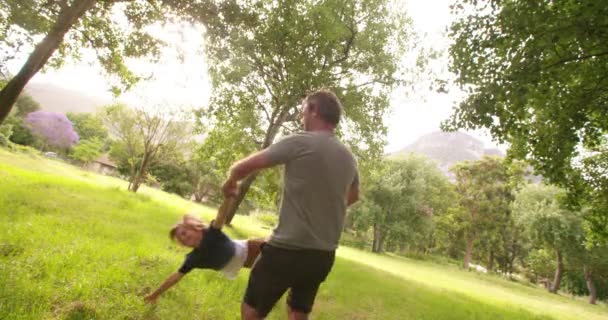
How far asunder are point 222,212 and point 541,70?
8635 millimetres

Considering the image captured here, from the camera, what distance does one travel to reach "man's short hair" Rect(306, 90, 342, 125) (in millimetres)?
3279

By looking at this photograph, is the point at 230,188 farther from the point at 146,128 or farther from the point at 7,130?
the point at 7,130

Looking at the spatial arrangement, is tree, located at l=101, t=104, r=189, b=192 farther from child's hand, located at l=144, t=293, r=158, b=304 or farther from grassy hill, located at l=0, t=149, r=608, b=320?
child's hand, located at l=144, t=293, r=158, b=304

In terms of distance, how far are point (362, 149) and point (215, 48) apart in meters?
10.6

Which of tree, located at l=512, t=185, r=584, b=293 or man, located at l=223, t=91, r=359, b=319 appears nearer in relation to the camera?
man, located at l=223, t=91, r=359, b=319

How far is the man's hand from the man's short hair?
105 centimetres

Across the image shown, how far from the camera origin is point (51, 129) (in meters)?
71.4

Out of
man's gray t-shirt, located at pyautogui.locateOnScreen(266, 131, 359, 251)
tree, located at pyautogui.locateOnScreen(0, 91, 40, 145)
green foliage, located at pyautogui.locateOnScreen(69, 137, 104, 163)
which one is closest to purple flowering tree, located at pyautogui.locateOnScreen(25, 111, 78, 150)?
tree, located at pyautogui.locateOnScreen(0, 91, 40, 145)

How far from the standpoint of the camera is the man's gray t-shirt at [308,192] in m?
2.93

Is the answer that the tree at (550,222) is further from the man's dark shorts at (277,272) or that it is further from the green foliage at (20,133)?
the green foliage at (20,133)

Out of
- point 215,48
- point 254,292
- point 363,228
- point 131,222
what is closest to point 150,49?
point 215,48

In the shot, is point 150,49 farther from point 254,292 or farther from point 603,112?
point 603,112

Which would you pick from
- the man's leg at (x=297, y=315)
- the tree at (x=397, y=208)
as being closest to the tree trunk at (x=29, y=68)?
the man's leg at (x=297, y=315)

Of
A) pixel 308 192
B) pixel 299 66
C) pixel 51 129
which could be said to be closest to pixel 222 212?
pixel 308 192
